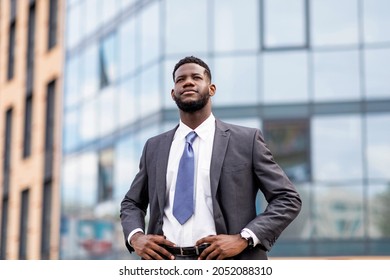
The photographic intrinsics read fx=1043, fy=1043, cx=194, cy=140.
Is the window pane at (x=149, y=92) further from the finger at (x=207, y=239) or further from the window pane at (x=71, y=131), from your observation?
the finger at (x=207, y=239)

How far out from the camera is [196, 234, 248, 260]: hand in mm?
5004

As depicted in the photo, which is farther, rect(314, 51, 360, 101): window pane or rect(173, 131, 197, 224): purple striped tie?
rect(314, 51, 360, 101): window pane

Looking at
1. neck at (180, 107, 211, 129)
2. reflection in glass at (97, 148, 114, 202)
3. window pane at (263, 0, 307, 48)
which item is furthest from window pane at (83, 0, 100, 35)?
neck at (180, 107, 211, 129)

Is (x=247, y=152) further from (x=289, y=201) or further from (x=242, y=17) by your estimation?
(x=242, y=17)

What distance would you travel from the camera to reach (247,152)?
17.5ft

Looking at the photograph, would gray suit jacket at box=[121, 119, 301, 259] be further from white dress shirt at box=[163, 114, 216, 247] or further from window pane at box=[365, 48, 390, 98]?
window pane at box=[365, 48, 390, 98]

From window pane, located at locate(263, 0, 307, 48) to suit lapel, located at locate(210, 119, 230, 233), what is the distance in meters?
19.5

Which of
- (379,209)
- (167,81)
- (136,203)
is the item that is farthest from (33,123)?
(136,203)

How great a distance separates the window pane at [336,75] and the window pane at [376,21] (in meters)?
0.56

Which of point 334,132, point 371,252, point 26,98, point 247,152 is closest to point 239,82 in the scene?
point 334,132

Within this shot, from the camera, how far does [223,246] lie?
502cm

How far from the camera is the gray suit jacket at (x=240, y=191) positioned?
5.18 metres

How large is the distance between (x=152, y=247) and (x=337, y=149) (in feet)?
62.6

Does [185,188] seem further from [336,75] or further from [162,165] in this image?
[336,75]
